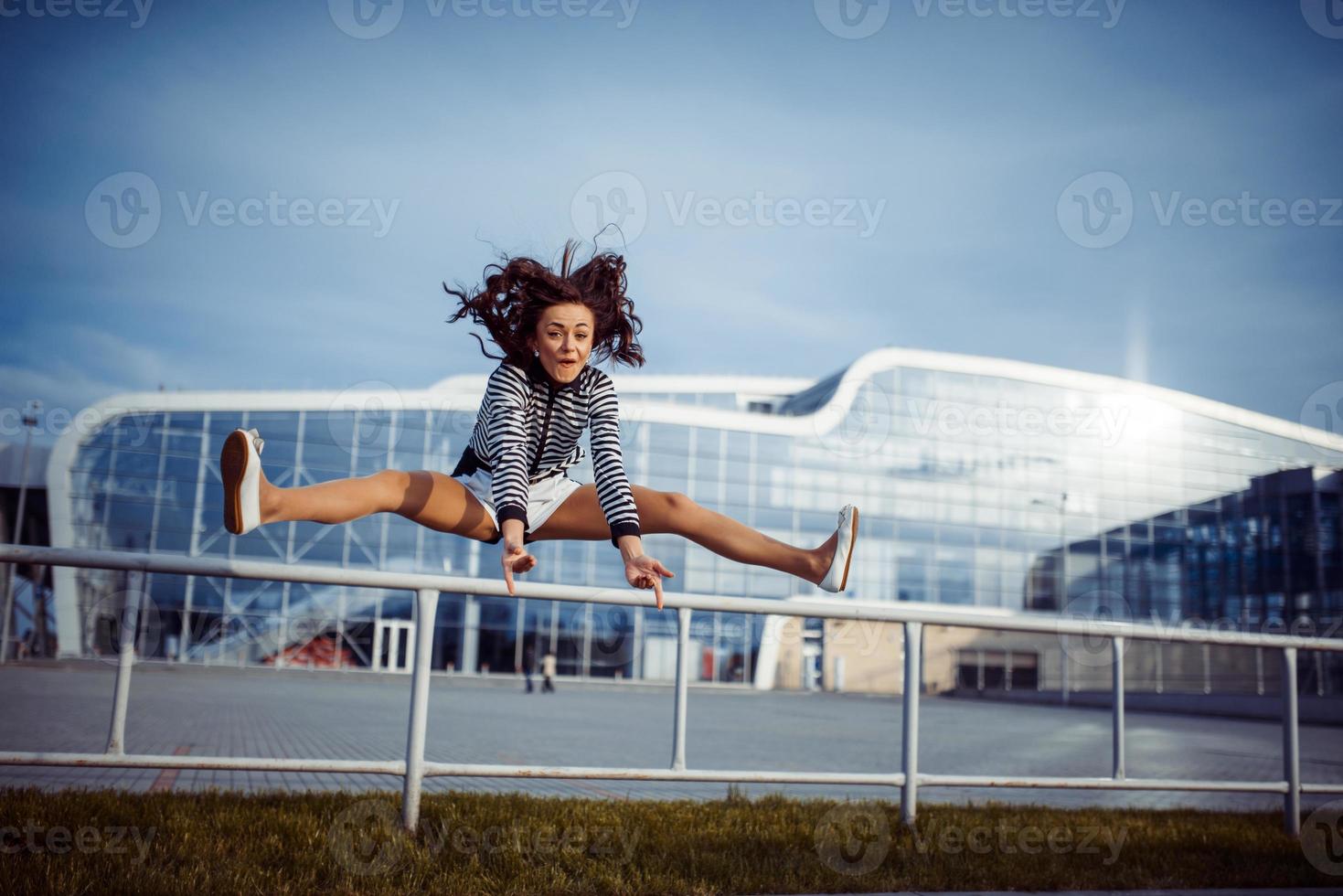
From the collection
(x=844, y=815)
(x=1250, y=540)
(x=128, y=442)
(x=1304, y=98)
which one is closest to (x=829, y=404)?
(x=1250, y=540)

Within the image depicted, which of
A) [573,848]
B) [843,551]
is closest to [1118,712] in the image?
[573,848]

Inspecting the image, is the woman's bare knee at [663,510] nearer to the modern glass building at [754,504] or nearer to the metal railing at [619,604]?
the metal railing at [619,604]

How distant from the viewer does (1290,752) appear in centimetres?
711

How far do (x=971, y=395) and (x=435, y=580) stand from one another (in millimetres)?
50848

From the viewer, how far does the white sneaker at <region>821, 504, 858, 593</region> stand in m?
3.45

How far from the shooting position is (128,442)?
38.6m

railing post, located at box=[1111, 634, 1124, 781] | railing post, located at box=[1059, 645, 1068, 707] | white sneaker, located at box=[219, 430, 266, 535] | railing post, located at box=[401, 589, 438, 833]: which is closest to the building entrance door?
railing post, located at box=[1059, 645, 1068, 707]

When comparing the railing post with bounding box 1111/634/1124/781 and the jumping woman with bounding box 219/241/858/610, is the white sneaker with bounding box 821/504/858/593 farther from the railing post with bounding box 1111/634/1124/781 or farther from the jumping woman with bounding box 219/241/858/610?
the railing post with bounding box 1111/634/1124/781

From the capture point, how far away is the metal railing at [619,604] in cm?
442

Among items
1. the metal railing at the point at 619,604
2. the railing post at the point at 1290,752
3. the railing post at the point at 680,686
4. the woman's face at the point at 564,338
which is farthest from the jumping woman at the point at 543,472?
the railing post at the point at 1290,752

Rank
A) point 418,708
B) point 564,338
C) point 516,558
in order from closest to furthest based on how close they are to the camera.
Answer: point 516,558 → point 564,338 → point 418,708

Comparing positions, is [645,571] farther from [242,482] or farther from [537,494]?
[242,482]

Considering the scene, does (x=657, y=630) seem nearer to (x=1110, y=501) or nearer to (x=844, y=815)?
(x=1110, y=501)

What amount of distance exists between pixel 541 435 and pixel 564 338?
351mm
